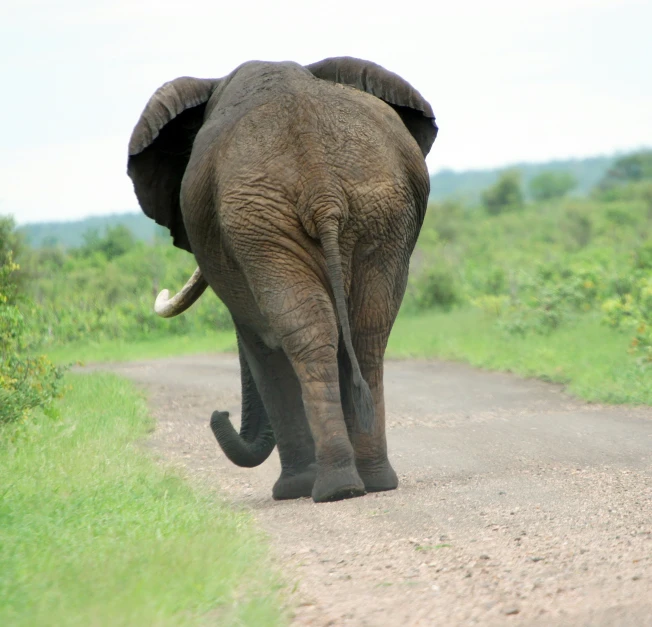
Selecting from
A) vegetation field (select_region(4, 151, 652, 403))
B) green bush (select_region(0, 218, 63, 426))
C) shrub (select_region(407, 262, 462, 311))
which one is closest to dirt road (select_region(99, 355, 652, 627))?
green bush (select_region(0, 218, 63, 426))

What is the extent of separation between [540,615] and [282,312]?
7.60 ft

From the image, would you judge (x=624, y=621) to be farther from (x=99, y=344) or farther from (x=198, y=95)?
(x=99, y=344)

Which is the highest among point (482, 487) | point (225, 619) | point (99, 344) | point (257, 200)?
point (257, 200)

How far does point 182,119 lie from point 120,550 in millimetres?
2894

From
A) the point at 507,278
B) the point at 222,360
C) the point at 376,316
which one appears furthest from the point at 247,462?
the point at 507,278

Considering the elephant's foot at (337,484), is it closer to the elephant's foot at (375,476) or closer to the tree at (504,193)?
the elephant's foot at (375,476)

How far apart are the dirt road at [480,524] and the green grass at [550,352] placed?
100 centimetres

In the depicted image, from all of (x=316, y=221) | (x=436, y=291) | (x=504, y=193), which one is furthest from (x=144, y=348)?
(x=504, y=193)

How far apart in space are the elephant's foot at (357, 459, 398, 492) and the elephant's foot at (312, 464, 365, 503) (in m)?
0.41

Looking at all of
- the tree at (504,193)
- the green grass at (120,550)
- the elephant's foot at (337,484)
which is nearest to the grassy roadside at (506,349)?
the elephant's foot at (337,484)

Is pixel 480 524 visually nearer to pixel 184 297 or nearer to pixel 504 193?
pixel 184 297

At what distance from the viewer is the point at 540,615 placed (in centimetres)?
317

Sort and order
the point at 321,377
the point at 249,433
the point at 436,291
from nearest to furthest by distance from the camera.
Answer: the point at 321,377 < the point at 249,433 < the point at 436,291

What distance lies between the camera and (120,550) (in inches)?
149
